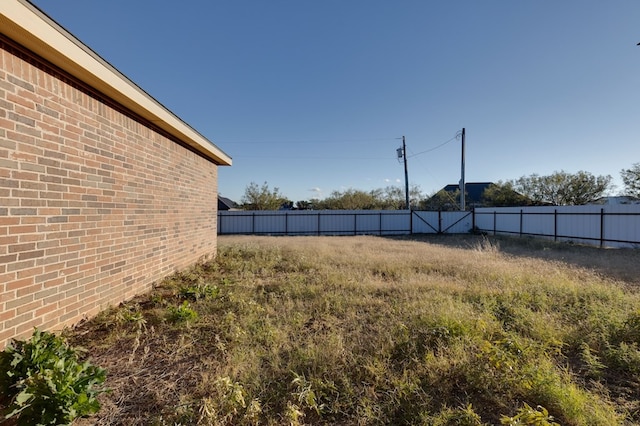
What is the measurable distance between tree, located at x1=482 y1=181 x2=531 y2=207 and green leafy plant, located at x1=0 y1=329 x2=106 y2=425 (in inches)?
1069

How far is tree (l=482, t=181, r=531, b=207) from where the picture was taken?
22.7 meters

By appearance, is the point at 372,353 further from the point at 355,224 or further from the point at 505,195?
the point at 505,195

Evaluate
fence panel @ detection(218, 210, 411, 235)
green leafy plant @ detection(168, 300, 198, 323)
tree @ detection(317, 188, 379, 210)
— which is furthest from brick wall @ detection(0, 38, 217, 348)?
tree @ detection(317, 188, 379, 210)

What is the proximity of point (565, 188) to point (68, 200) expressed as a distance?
85.6 ft

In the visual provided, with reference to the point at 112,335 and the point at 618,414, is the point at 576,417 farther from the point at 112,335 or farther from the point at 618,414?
the point at 112,335

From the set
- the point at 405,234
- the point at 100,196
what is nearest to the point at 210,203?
the point at 100,196

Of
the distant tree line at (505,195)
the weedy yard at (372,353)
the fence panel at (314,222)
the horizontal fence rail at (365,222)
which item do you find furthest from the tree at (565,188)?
the weedy yard at (372,353)

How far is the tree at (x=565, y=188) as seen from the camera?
1881 centimetres

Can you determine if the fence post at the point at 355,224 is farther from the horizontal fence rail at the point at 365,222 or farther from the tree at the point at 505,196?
the tree at the point at 505,196

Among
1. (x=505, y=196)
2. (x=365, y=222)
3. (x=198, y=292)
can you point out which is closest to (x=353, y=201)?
(x=365, y=222)

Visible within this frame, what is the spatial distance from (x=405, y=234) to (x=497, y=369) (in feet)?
51.9

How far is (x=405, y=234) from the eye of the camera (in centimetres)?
1773

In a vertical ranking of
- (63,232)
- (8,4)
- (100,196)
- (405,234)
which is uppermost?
(8,4)

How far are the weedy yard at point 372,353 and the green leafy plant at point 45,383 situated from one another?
26cm
